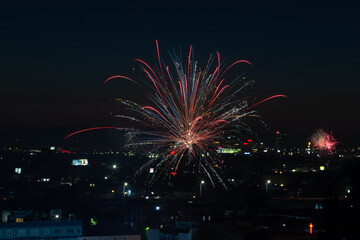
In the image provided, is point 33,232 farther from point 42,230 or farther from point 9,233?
point 9,233

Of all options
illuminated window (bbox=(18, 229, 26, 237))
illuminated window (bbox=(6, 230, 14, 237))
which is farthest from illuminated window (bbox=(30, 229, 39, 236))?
illuminated window (bbox=(6, 230, 14, 237))

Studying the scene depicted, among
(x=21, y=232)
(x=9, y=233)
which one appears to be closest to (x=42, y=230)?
(x=21, y=232)

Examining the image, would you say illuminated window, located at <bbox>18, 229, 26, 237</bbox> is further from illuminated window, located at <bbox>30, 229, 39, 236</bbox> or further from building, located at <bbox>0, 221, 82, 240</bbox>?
illuminated window, located at <bbox>30, 229, 39, 236</bbox>

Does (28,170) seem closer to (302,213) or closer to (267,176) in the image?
(267,176)

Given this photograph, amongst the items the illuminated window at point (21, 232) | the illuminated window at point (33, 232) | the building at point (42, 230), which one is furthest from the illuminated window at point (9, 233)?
the illuminated window at point (33, 232)

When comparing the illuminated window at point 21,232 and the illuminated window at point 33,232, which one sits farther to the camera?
the illuminated window at point 33,232

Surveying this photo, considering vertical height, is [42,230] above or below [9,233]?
above

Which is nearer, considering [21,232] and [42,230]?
[21,232]

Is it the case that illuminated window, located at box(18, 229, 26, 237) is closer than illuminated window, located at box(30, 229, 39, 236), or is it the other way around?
illuminated window, located at box(18, 229, 26, 237)

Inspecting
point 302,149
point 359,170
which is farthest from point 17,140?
point 359,170

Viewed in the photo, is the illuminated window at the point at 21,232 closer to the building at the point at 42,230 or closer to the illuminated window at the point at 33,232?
the building at the point at 42,230

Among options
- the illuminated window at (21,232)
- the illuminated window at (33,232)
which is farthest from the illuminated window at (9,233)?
the illuminated window at (33,232)
